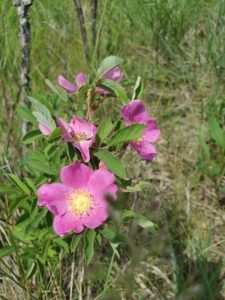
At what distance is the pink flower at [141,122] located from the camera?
3.68 ft

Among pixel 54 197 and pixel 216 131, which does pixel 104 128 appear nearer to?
pixel 54 197

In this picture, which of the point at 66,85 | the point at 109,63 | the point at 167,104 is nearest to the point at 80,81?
the point at 66,85

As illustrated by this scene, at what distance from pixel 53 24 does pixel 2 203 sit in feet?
4.05

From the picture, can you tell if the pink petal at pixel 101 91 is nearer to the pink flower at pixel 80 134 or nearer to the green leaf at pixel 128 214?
the pink flower at pixel 80 134

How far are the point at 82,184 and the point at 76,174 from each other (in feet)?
0.14

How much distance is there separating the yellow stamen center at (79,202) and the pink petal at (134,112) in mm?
208

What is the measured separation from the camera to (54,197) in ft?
3.79

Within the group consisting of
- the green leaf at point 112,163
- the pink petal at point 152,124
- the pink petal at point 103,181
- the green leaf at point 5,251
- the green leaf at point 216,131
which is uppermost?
the green leaf at point 112,163

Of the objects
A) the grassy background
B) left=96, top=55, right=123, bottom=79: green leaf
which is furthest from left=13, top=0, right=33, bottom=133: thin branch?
left=96, top=55, right=123, bottom=79: green leaf

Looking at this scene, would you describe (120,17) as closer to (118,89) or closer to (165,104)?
(165,104)

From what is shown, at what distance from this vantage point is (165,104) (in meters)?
2.39

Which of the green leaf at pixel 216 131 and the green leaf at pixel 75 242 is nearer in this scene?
the green leaf at pixel 75 242

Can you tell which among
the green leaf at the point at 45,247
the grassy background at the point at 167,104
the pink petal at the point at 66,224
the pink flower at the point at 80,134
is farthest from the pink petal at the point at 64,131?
the grassy background at the point at 167,104

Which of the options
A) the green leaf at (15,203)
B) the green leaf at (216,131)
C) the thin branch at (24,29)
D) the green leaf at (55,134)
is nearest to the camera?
the green leaf at (55,134)
